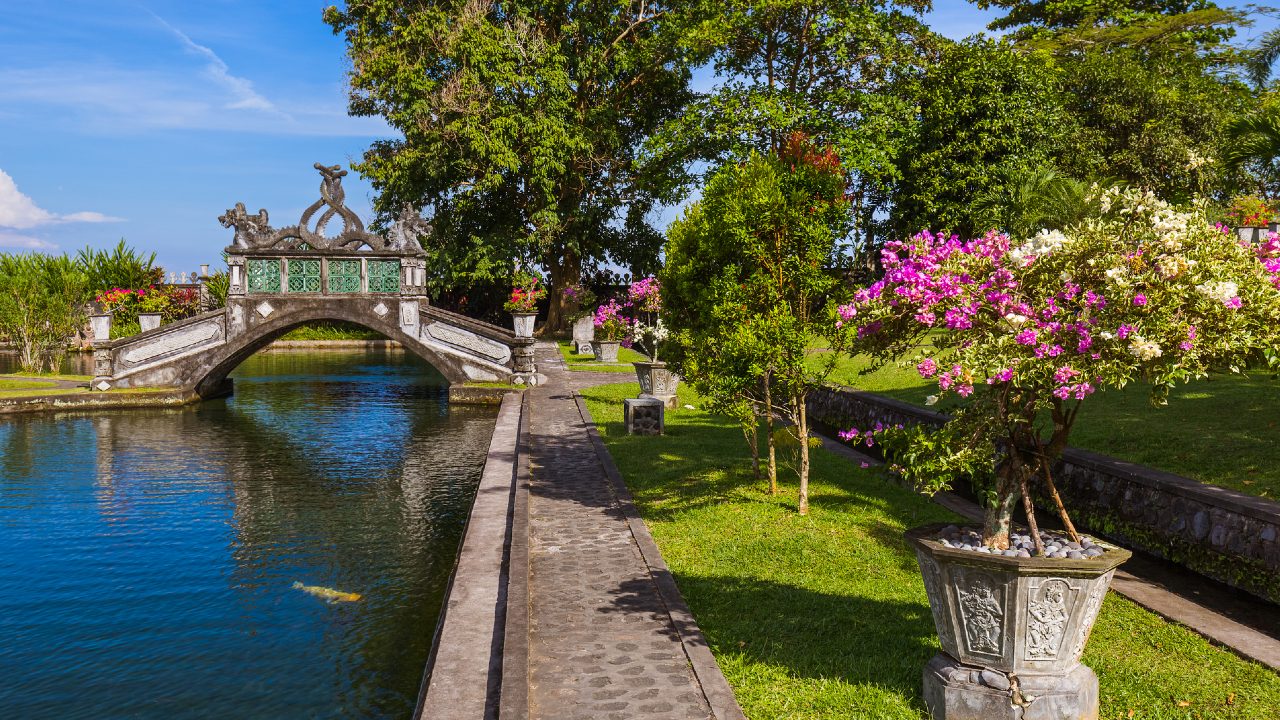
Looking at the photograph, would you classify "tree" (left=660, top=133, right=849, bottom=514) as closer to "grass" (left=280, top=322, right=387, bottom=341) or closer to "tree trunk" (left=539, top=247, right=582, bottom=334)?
"tree trunk" (left=539, top=247, right=582, bottom=334)

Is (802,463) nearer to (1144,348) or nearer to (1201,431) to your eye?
(1144,348)

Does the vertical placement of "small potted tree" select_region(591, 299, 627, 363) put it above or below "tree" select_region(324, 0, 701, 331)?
below

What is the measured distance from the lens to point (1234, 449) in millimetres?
Result: 9344

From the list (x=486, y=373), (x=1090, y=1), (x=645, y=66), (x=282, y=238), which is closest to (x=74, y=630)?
(x=486, y=373)

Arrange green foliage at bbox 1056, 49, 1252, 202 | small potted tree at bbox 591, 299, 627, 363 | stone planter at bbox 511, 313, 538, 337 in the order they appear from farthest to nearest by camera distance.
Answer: green foliage at bbox 1056, 49, 1252, 202, small potted tree at bbox 591, 299, 627, 363, stone planter at bbox 511, 313, 538, 337

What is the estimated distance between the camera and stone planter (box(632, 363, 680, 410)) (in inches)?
686

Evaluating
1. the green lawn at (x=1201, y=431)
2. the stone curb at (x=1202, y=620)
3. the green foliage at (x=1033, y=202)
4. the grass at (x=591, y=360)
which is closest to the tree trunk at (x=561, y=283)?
the grass at (x=591, y=360)

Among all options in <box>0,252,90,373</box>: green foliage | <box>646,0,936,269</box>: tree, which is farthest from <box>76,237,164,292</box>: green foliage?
<box>646,0,936,269</box>: tree

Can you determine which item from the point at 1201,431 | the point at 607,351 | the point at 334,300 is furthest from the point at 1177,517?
the point at 607,351

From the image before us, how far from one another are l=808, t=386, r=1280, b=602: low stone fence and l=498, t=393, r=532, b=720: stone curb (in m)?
3.94

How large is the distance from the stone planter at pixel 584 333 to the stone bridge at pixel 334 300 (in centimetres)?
952

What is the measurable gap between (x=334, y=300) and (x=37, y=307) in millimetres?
9481

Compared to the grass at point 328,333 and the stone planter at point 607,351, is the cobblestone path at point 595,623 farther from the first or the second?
the grass at point 328,333

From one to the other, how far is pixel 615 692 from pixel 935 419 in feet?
31.2
